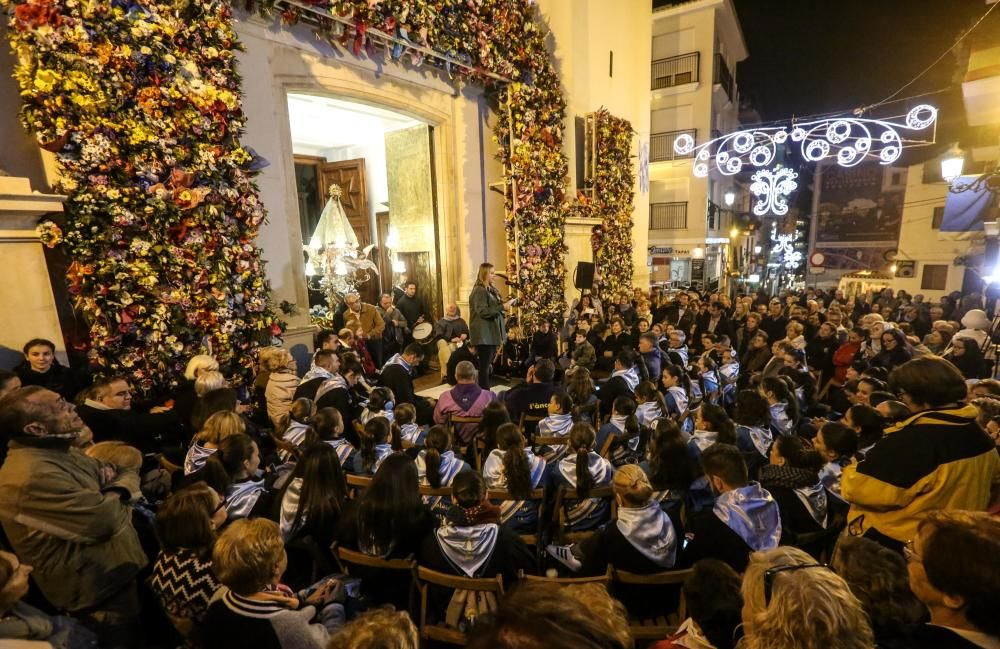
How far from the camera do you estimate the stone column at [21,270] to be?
3.62 meters

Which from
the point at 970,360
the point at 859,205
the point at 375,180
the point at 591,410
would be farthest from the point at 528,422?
the point at 859,205

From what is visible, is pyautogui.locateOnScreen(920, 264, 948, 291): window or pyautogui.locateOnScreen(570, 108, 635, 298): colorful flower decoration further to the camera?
pyautogui.locateOnScreen(920, 264, 948, 291): window

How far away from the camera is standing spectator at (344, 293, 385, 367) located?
675 centimetres

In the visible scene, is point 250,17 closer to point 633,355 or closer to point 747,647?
point 633,355

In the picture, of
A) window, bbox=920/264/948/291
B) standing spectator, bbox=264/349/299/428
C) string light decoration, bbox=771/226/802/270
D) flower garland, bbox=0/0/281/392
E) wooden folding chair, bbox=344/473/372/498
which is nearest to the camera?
wooden folding chair, bbox=344/473/372/498

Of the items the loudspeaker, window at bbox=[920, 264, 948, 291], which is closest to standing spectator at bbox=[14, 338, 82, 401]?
the loudspeaker

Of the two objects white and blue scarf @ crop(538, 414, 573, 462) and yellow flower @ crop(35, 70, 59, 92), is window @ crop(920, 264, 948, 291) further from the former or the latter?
yellow flower @ crop(35, 70, 59, 92)

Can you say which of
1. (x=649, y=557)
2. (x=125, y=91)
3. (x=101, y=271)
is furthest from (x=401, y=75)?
(x=649, y=557)

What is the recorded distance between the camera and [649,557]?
2246mm

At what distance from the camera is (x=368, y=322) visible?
684 cm

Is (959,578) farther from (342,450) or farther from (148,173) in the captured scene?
(148,173)

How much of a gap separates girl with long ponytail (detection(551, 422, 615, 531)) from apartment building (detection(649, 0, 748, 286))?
18888 mm

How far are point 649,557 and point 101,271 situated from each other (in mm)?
4854

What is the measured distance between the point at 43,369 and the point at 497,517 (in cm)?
390
